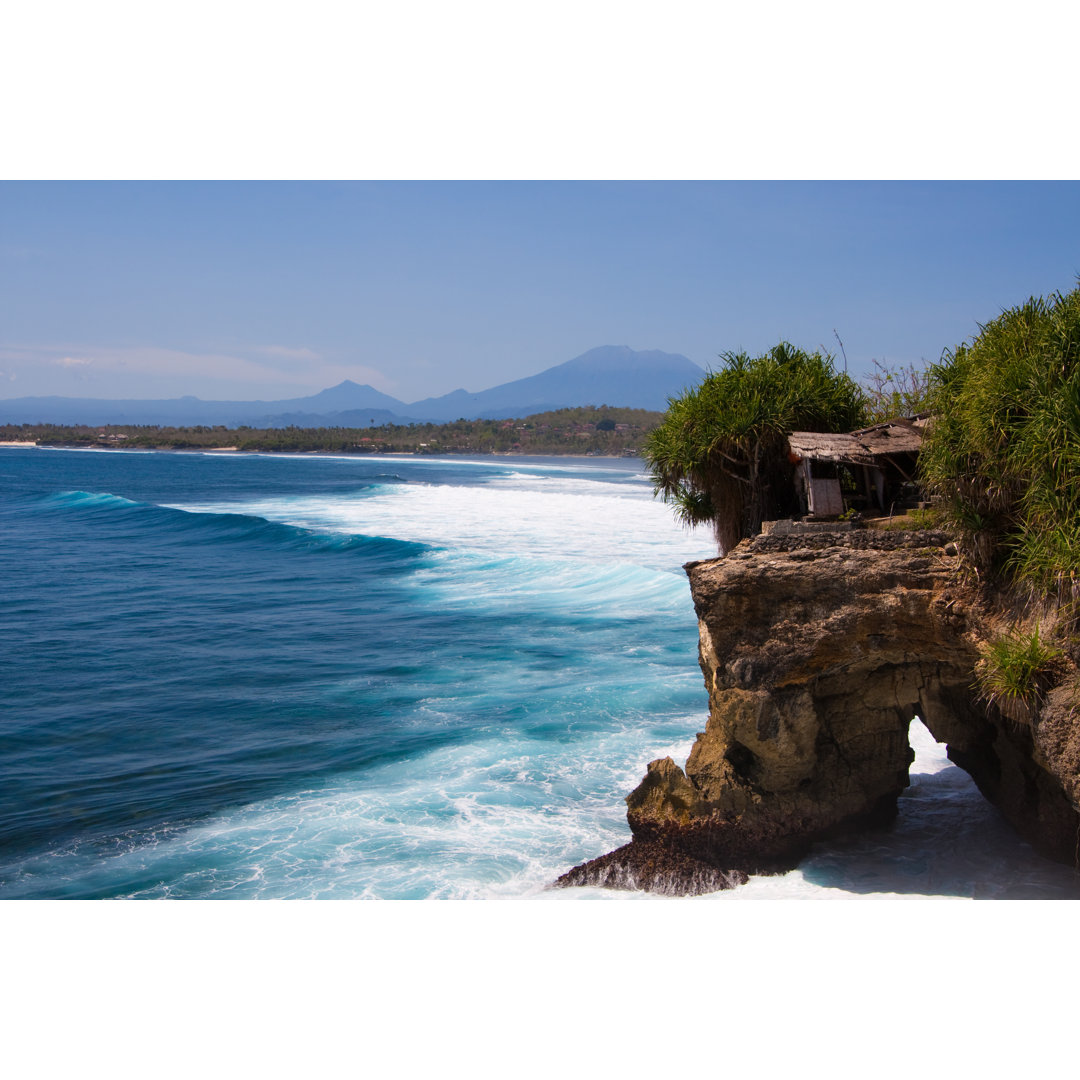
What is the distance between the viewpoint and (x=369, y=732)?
13164 mm

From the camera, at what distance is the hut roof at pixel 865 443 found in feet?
28.9

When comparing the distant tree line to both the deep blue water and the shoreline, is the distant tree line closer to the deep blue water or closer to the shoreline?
the shoreline

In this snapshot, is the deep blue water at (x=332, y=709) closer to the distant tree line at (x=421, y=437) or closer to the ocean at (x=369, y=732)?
the ocean at (x=369, y=732)

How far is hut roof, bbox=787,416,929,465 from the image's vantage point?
880 centimetres

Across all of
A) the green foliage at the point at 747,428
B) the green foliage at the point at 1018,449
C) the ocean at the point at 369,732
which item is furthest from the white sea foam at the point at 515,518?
the green foliage at the point at 1018,449

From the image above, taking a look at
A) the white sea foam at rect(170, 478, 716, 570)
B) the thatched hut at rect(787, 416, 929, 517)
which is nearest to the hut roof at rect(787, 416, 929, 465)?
the thatched hut at rect(787, 416, 929, 517)

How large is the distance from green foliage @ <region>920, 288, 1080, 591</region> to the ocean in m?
3.47

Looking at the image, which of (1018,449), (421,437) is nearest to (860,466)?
(1018,449)

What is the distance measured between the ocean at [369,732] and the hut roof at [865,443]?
4.20 meters

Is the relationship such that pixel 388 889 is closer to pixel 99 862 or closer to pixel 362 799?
pixel 362 799

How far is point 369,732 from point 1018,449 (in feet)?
32.9

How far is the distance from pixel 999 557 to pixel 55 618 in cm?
2099

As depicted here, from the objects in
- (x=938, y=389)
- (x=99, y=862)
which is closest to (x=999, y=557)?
(x=938, y=389)

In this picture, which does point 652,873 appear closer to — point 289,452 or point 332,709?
point 332,709
